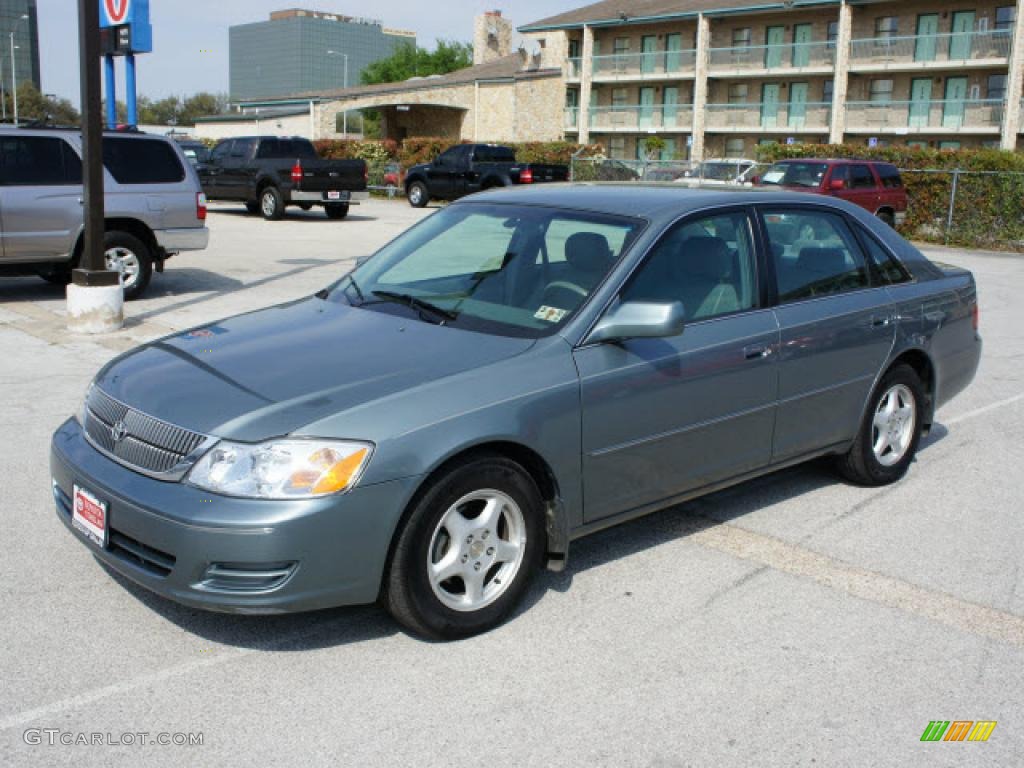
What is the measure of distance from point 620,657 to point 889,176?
2231 cm

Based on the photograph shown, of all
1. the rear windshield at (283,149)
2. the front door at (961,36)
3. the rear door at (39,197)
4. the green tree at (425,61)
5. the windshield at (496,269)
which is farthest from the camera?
the green tree at (425,61)

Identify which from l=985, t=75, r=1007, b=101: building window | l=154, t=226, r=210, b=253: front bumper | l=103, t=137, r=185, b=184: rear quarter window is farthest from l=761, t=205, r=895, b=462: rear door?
l=985, t=75, r=1007, b=101: building window

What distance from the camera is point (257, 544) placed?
3.46 metres

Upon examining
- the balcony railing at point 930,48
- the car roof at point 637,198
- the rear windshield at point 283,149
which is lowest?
the car roof at point 637,198

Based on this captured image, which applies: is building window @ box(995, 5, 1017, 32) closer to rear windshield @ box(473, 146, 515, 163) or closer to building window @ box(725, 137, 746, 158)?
building window @ box(725, 137, 746, 158)

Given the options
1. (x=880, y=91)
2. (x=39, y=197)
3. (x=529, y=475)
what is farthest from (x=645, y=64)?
(x=529, y=475)

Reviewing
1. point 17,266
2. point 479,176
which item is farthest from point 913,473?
point 479,176

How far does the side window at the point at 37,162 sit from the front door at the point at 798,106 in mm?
39854

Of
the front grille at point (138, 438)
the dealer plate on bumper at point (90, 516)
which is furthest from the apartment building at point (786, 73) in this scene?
the dealer plate on bumper at point (90, 516)

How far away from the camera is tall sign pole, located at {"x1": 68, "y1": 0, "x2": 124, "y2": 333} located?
9.66 meters

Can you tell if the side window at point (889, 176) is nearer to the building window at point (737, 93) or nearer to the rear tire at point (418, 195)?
the rear tire at point (418, 195)

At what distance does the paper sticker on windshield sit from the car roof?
2.16ft

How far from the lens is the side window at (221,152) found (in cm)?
2667

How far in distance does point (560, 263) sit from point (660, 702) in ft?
6.54
